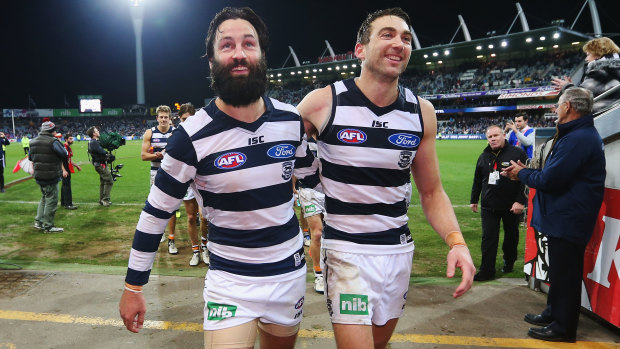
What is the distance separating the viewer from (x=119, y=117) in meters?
85.3

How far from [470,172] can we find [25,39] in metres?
87.0

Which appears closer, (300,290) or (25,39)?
(300,290)

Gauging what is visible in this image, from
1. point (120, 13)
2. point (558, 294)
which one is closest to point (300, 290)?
point (558, 294)

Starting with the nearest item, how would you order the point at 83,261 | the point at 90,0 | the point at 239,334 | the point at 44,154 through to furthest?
the point at 239,334, the point at 83,261, the point at 44,154, the point at 90,0

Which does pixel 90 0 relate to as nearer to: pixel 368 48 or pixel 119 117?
pixel 119 117

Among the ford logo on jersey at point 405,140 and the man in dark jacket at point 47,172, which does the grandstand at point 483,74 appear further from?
the ford logo on jersey at point 405,140

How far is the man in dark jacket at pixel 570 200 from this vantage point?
11.4ft

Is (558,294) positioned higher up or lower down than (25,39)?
lower down

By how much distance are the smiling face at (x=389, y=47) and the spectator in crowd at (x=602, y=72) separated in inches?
134

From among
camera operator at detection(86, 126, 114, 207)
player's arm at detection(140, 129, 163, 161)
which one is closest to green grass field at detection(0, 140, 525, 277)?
camera operator at detection(86, 126, 114, 207)

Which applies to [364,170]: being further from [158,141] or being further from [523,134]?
[523,134]

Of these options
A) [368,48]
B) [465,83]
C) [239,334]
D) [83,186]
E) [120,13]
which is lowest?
[83,186]

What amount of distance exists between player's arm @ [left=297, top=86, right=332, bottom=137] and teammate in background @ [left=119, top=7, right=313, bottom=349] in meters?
0.30

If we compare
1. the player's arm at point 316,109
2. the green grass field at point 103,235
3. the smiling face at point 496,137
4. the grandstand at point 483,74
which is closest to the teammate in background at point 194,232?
the green grass field at point 103,235
